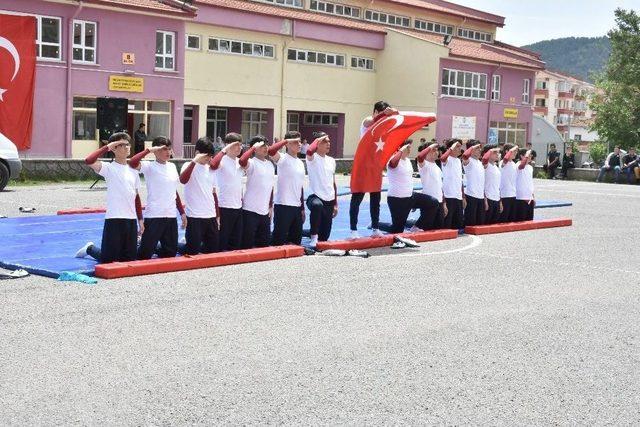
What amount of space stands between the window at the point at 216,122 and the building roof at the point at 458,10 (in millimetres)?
19254

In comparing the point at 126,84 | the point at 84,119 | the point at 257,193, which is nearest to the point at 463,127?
the point at 126,84

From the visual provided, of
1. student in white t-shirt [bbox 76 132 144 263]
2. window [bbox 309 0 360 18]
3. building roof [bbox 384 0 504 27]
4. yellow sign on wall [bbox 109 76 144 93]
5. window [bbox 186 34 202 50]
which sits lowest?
student in white t-shirt [bbox 76 132 144 263]

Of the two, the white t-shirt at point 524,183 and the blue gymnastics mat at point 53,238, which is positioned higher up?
the white t-shirt at point 524,183

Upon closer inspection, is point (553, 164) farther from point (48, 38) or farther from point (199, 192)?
point (199, 192)

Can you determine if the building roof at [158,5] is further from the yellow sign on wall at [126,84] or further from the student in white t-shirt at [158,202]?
the student in white t-shirt at [158,202]

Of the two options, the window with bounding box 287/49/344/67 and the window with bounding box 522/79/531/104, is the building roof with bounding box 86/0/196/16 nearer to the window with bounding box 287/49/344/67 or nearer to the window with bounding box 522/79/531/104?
the window with bounding box 287/49/344/67

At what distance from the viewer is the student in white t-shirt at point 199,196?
474 inches

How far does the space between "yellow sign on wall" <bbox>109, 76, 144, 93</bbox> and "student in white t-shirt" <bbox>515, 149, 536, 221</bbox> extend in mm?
20273

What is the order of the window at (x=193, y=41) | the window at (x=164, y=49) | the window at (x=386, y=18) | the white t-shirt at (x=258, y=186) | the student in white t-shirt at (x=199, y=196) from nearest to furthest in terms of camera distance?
1. the student in white t-shirt at (x=199, y=196)
2. the white t-shirt at (x=258, y=186)
3. the window at (x=164, y=49)
4. the window at (x=193, y=41)
5. the window at (x=386, y=18)

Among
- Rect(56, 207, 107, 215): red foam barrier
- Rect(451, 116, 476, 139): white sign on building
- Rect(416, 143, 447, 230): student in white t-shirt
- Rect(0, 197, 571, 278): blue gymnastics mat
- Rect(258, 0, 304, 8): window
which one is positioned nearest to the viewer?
Rect(0, 197, 571, 278): blue gymnastics mat

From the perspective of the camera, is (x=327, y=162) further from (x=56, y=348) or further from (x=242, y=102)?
(x=242, y=102)

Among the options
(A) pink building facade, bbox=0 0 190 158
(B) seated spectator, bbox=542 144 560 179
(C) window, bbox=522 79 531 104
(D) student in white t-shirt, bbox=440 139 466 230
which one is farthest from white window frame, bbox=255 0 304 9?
(D) student in white t-shirt, bbox=440 139 466 230

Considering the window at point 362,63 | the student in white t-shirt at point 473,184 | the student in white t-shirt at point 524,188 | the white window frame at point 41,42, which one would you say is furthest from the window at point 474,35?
the student in white t-shirt at point 473,184

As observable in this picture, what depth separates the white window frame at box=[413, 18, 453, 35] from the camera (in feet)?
197
